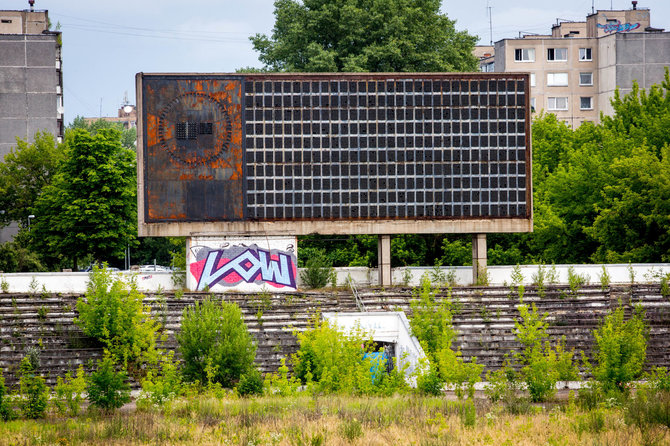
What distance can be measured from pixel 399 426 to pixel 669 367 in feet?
53.1

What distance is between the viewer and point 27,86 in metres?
71.8

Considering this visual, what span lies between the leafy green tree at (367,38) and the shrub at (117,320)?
79.0 ft

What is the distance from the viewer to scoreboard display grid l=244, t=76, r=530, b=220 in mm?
40094

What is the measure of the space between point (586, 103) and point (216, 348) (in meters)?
65.0

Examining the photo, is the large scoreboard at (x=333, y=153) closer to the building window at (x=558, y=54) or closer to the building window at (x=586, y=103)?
the building window at (x=558, y=54)

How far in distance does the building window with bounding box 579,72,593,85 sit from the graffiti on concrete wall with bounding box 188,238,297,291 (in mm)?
55572

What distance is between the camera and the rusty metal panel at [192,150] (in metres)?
39.2

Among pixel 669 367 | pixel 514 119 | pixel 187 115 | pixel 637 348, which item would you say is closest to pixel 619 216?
pixel 514 119

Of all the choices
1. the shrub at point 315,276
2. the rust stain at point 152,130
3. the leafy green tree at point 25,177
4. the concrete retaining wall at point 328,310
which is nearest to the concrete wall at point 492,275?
the shrub at point 315,276

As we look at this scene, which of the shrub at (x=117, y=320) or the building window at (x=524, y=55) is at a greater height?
the building window at (x=524, y=55)

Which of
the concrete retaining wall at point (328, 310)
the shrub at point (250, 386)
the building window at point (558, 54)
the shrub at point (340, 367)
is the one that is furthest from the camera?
the building window at point (558, 54)

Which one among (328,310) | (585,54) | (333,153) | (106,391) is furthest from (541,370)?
(585,54)

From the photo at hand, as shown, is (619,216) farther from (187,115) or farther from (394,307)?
(187,115)

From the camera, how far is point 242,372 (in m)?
31.9
